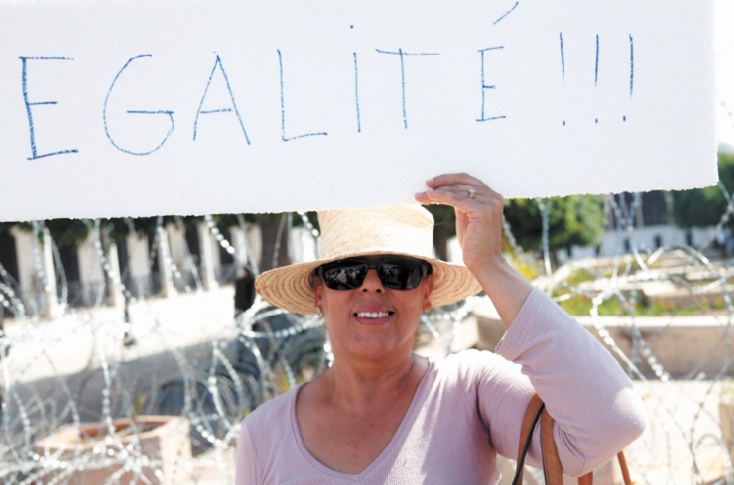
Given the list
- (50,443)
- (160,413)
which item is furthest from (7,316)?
(50,443)

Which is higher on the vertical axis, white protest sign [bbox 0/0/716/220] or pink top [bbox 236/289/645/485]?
white protest sign [bbox 0/0/716/220]

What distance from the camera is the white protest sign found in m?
1.38

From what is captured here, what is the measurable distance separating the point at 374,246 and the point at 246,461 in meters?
0.53

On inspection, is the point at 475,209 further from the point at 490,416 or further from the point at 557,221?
the point at 557,221

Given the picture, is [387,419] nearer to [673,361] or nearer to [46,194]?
[46,194]

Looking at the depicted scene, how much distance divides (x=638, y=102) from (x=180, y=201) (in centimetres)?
87

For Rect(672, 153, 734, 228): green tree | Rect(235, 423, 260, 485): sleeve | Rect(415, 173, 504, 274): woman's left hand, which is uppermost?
Rect(415, 173, 504, 274): woman's left hand

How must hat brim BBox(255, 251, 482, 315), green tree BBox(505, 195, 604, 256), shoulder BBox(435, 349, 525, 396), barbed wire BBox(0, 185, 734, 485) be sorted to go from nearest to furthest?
shoulder BBox(435, 349, 525, 396), hat brim BBox(255, 251, 482, 315), barbed wire BBox(0, 185, 734, 485), green tree BBox(505, 195, 604, 256)

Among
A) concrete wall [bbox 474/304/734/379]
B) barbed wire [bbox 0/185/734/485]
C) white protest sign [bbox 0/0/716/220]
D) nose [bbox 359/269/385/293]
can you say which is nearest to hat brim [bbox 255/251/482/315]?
nose [bbox 359/269/385/293]

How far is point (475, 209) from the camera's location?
52.4 inches

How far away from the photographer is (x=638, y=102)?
1405mm

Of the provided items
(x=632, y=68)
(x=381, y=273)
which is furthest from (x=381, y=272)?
(x=632, y=68)

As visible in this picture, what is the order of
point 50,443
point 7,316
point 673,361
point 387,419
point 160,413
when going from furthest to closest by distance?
point 7,316
point 673,361
point 160,413
point 50,443
point 387,419

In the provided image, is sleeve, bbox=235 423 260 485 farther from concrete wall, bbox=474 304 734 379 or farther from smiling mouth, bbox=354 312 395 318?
concrete wall, bbox=474 304 734 379
